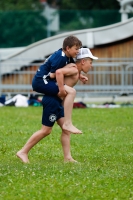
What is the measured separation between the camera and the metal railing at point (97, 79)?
22.5 m

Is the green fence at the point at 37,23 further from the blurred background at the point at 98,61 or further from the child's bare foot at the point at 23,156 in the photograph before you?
the child's bare foot at the point at 23,156

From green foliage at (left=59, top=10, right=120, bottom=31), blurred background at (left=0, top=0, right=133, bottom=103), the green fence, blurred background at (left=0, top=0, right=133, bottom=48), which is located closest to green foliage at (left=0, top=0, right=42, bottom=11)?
blurred background at (left=0, top=0, right=133, bottom=48)

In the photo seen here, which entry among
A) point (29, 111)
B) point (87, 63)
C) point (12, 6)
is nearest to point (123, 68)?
point (29, 111)

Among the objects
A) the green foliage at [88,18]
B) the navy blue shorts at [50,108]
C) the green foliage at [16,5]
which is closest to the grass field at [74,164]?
the navy blue shorts at [50,108]

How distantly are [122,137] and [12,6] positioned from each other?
42005mm

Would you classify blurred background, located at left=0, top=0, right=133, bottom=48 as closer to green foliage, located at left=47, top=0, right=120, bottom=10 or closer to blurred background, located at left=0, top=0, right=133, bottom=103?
blurred background, located at left=0, top=0, right=133, bottom=103

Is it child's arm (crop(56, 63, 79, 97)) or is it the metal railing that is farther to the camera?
the metal railing

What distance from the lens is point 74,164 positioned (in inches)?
377

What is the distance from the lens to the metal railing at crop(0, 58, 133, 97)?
22500mm

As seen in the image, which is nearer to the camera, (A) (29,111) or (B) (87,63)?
(B) (87,63)

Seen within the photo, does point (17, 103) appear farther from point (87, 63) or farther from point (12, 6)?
point (12, 6)

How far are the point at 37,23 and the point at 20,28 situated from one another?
3.45ft

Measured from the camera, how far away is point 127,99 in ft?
74.4

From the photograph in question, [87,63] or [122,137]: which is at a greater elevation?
[87,63]
